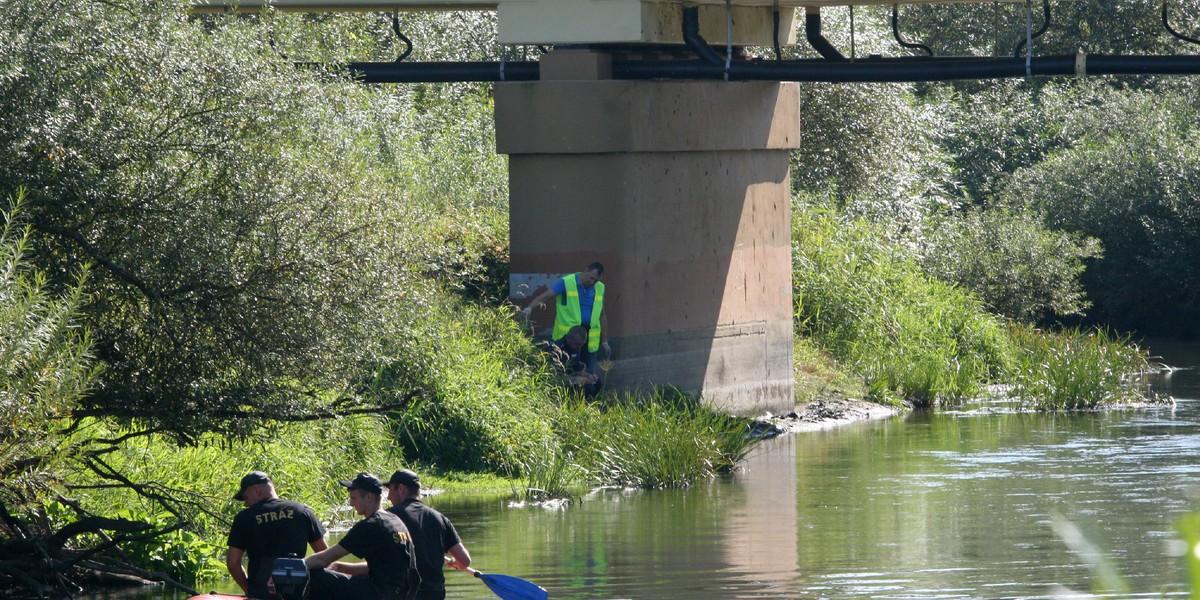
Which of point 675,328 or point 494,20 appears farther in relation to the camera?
point 494,20

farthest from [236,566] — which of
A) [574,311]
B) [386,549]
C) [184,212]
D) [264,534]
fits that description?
[574,311]

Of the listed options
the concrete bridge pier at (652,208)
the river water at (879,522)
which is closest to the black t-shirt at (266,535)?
the river water at (879,522)

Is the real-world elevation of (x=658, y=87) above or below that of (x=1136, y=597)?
above

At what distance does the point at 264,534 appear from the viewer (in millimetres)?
10406

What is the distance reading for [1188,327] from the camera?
34594mm

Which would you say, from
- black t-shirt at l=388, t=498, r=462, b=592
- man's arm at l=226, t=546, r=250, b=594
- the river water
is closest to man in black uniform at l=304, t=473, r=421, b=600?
black t-shirt at l=388, t=498, r=462, b=592

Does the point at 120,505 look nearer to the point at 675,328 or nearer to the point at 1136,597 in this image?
the point at 1136,597

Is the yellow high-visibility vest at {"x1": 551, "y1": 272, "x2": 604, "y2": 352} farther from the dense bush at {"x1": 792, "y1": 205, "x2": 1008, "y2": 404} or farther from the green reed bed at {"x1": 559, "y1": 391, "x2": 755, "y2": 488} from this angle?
the dense bush at {"x1": 792, "y1": 205, "x2": 1008, "y2": 404}

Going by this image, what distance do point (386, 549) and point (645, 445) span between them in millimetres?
8444

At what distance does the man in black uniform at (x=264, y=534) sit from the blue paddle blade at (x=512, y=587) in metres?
1.09

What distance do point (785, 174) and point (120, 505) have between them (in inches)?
477

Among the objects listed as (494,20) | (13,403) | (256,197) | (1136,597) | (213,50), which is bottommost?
(1136,597)

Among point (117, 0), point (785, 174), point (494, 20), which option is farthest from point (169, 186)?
point (494, 20)

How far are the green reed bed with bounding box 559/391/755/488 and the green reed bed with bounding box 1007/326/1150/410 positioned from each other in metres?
6.96
